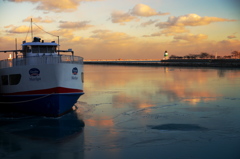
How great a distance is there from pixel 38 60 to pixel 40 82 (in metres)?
1.67

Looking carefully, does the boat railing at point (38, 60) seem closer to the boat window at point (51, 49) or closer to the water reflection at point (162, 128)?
the boat window at point (51, 49)

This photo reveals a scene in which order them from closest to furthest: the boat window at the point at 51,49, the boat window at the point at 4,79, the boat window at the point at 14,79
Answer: the boat window at the point at 14,79 → the boat window at the point at 4,79 → the boat window at the point at 51,49

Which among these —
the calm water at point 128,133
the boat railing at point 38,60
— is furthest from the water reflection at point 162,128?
the boat railing at point 38,60

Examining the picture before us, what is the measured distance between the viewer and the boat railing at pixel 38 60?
17.9 meters

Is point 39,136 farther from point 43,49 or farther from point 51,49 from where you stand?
point 51,49

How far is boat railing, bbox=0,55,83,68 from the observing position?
1794 cm

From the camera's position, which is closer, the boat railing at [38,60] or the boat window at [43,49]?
the boat railing at [38,60]

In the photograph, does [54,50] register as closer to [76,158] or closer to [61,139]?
[61,139]

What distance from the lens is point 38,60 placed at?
A: 1844cm

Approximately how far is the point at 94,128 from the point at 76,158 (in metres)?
4.54

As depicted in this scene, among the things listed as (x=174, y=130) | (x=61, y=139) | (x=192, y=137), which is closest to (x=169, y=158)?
(x=192, y=137)

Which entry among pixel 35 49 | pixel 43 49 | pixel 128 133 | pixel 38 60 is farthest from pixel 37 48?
pixel 128 133

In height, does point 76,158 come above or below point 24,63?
below

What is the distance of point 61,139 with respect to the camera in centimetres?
1321
